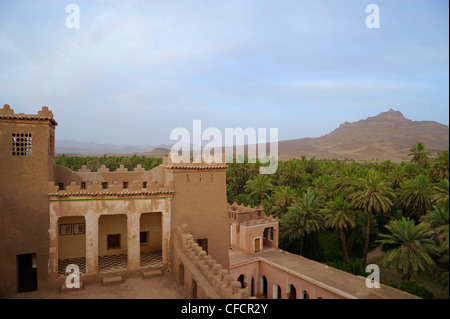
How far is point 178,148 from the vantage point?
60.1ft

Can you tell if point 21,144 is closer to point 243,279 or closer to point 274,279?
point 243,279

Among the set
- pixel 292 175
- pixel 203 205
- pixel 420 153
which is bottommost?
pixel 203 205

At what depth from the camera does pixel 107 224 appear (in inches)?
761

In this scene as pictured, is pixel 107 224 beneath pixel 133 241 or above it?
above

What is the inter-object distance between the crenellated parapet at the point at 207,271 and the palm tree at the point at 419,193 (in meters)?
26.9

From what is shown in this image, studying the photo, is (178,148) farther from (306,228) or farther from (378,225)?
(378,225)

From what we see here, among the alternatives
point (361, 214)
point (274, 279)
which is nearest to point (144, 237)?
point (274, 279)

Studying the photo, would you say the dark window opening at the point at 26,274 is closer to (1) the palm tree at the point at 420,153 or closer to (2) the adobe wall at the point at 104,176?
(2) the adobe wall at the point at 104,176

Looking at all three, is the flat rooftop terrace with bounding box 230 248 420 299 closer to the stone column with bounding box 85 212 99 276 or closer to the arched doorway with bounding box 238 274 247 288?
the arched doorway with bounding box 238 274 247 288

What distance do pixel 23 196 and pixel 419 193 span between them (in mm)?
35217

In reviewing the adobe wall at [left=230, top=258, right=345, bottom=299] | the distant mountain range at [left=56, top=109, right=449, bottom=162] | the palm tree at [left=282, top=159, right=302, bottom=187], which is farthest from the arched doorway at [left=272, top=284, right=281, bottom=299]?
the distant mountain range at [left=56, top=109, right=449, bottom=162]

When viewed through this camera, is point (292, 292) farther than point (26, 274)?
Yes

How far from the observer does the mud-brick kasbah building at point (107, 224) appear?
14828mm
